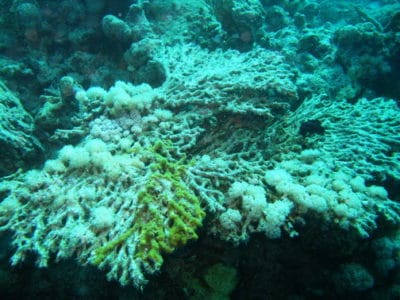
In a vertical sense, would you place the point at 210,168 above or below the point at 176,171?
below

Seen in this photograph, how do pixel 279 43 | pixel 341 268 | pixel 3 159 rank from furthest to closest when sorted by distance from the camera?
pixel 279 43, pixel 341 268, pixel 3 159

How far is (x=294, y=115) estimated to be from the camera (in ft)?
15.6

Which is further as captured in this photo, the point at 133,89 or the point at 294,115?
the point at 294,115

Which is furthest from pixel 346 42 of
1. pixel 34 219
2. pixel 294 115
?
pixel 34 219

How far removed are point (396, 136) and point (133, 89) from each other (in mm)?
4101

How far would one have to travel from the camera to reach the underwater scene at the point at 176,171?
8.34 ft

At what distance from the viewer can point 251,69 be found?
4500 millimetres

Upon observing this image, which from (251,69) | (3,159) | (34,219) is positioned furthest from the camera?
(251,69)

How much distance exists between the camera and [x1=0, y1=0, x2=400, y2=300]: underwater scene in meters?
2.54

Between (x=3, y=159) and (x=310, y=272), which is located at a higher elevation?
(x=3, y=159)

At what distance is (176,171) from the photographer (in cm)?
289

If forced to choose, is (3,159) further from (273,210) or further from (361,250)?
Result: (361,250)

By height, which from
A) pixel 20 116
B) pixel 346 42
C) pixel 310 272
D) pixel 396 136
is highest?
pixel 20 116

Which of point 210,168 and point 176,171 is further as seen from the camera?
point 210,168
